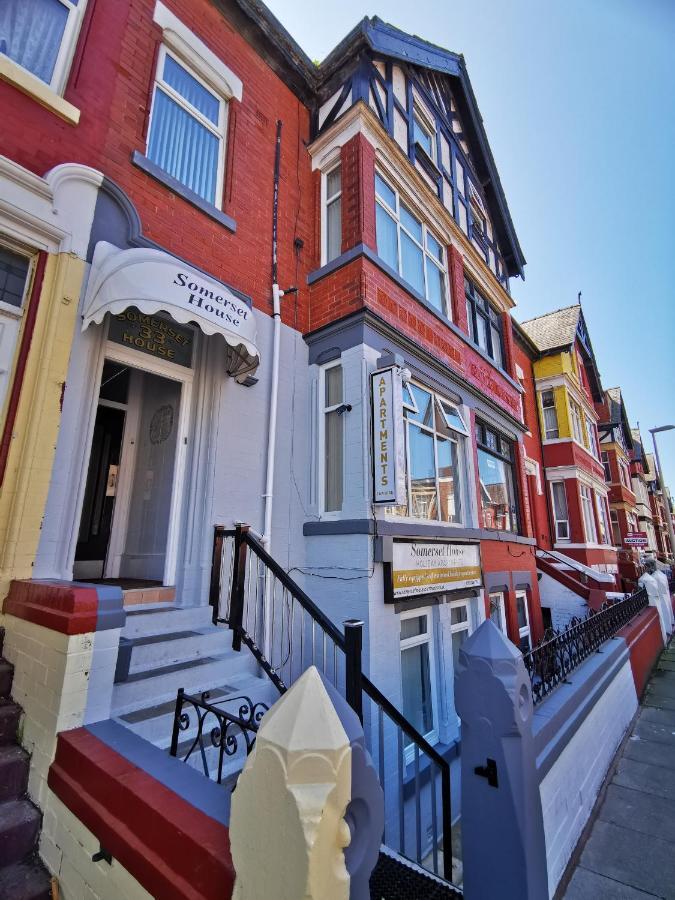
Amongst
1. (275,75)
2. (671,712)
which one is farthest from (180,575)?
(671,712)

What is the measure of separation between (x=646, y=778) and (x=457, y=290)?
8.64m

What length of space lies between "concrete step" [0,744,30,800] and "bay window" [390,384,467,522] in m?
4.28

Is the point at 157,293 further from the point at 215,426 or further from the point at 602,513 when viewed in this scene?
the point at 602,513

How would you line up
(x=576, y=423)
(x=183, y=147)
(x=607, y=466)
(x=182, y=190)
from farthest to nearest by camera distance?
(x=607, y=466)
(x=576, y=423)
(x=183, y=147)
(x=182, y=190)

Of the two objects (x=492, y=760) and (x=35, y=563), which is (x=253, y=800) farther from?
(x=35, y=563)

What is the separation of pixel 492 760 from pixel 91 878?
225 centimetres

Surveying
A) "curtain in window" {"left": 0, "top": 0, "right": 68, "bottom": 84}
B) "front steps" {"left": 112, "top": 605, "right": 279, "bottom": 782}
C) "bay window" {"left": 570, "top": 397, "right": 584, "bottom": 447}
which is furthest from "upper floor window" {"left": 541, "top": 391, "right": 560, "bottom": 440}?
"curtain in window" {"left": 0, "top": 0, "right": 68, "bottom": 84}

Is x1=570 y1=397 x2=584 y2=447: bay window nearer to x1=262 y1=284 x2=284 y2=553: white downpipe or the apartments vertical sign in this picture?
the apartments vertical sign

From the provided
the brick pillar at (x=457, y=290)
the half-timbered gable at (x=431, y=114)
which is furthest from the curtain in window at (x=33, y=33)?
the brick pillar at (x=457, y=290)

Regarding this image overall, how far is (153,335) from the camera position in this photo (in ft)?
17.1

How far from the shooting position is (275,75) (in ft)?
24.2

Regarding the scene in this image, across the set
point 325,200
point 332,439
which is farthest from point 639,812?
point 325,200

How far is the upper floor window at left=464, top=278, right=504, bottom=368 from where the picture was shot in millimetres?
10180

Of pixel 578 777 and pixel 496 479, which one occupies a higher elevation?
pixel 496 479
